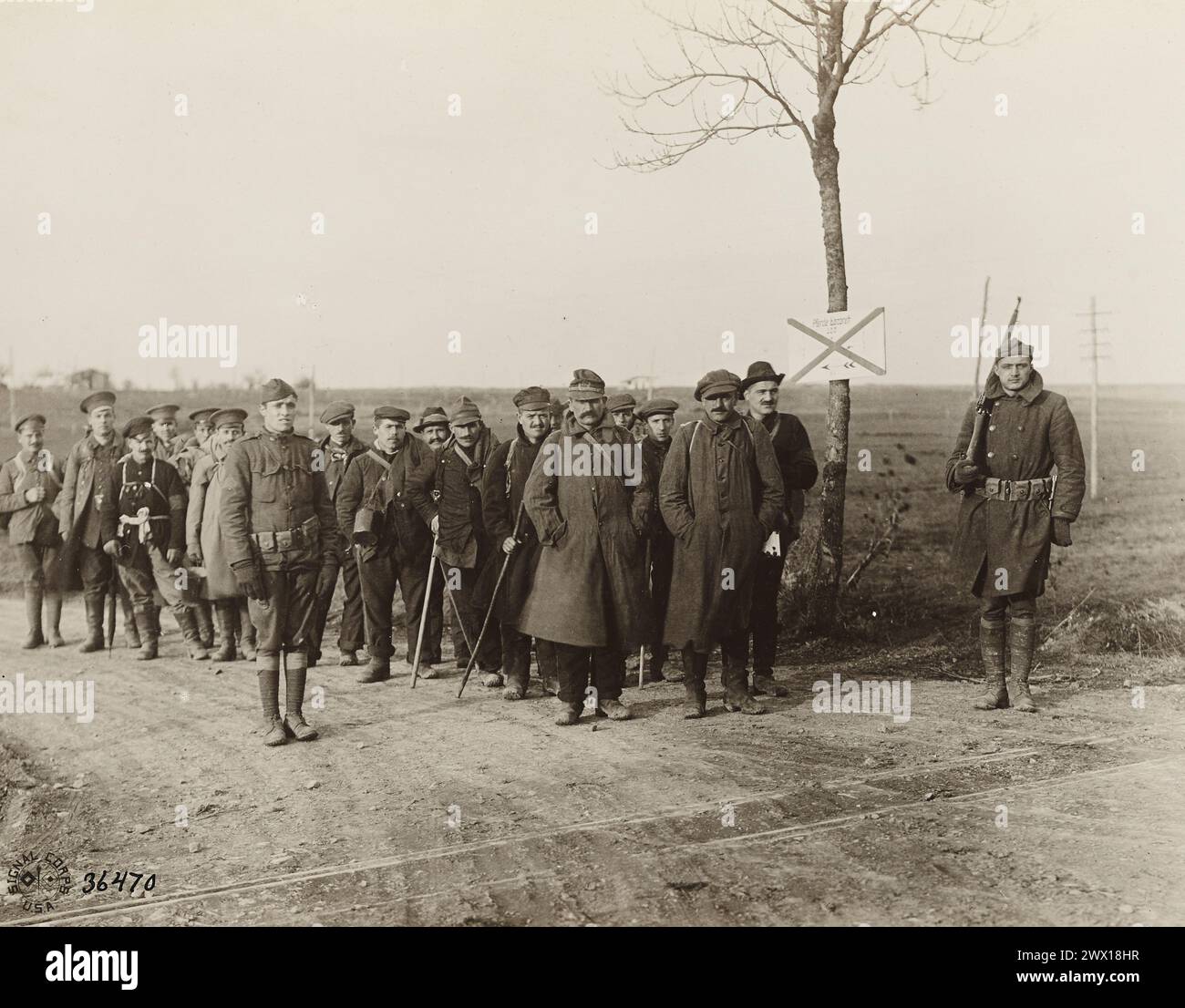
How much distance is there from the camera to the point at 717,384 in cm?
781

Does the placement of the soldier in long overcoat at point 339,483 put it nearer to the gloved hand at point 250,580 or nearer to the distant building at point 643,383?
the gloved hand at point 250,580

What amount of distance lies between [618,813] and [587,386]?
10.3 feet

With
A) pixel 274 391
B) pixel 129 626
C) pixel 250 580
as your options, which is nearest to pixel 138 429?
pixel 129 626

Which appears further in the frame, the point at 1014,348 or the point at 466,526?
the point at 466,526

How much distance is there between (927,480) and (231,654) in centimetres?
1484

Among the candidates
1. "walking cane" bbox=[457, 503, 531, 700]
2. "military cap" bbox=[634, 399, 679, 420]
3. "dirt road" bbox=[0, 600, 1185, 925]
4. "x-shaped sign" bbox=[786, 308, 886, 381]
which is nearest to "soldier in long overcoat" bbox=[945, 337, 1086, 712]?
"dirt road" bbox=[0, 600, 1185, 925]

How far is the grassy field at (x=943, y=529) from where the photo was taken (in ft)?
32.1

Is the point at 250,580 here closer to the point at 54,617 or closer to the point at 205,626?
the point at 205,626

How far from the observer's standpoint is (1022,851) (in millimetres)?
4984

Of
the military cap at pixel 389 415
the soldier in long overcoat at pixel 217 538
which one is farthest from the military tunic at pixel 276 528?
the soldier in long overcoat at pixel 217 538

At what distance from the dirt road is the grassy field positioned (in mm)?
1657

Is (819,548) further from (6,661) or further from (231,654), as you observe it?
(6,661)

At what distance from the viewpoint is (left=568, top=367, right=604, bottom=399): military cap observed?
7.77m

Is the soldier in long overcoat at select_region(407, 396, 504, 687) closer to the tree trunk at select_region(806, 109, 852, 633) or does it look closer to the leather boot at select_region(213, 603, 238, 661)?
the leather boot at select_region(213, 603, 238, 661)
